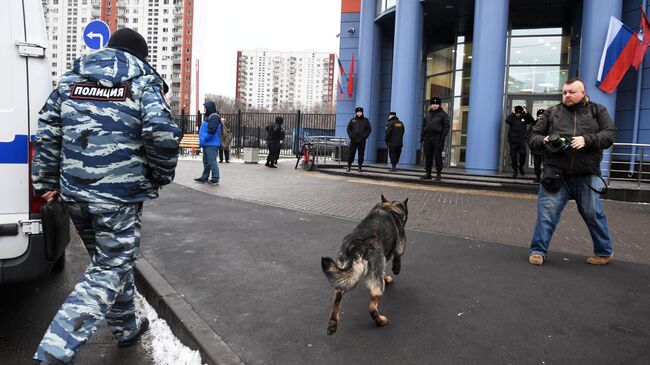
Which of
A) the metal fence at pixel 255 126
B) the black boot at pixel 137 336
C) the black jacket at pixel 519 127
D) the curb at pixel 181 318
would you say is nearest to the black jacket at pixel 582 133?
the curb at pixel 181 318

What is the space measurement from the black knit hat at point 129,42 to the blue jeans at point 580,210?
408cm

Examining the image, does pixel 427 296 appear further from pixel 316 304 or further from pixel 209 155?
pixel 209 155

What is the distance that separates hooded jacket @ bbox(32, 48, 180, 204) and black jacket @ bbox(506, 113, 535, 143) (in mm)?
11334

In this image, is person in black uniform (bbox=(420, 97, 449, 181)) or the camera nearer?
the camera

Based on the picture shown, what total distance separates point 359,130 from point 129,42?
11576 mm

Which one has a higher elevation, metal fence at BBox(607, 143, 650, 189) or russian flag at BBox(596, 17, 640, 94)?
russian flag at BBox(596, 17, 640, 94)

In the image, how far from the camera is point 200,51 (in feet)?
391

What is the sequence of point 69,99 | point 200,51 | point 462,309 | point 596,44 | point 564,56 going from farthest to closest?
point 200,51, point 564,56, point 596,44, point 462,309, point 69,99

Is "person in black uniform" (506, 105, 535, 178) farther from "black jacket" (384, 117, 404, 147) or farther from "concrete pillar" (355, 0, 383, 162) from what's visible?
"concrete pillar" (355, 0, 383, 162)

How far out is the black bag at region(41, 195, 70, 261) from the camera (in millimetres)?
2648

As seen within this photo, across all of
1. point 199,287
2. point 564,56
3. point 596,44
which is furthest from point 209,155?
point 564,56

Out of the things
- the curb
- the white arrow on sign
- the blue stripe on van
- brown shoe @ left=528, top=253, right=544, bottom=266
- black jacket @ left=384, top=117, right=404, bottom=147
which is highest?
the white arrow on sign

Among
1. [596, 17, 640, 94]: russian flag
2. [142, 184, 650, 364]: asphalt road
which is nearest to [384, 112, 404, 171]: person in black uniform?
[596, 17, 640, 94]: russian flag

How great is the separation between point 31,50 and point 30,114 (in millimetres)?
411
